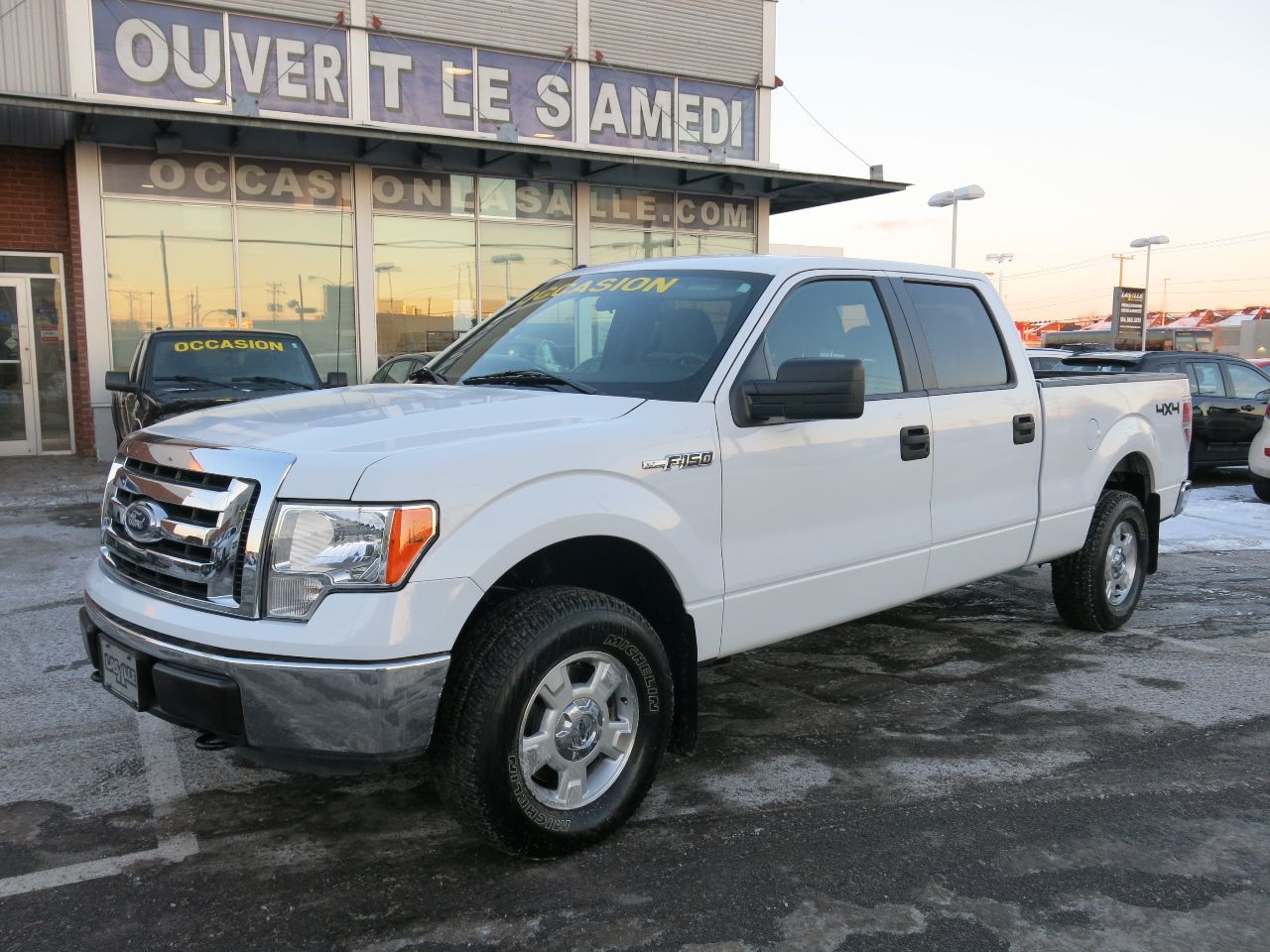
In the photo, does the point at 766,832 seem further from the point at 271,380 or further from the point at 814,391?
the point at 271,380

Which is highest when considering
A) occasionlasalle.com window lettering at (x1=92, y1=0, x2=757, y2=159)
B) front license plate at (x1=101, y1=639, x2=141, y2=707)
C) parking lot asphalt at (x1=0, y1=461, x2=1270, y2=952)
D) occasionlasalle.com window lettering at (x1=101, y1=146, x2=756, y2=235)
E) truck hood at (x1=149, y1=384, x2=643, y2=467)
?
occasionlasalle.com window lettering at (x1=92, y1=0, x2=757, y2=159)

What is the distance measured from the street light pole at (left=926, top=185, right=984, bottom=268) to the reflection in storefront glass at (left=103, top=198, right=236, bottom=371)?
1580 cm

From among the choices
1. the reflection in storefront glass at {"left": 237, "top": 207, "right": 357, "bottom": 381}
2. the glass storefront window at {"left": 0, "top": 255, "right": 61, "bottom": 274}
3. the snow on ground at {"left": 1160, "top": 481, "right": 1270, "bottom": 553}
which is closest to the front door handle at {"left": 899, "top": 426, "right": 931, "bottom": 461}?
the snow on ground at {"left": 1160, "top": 481, "right": 1270, "bottom": 553}

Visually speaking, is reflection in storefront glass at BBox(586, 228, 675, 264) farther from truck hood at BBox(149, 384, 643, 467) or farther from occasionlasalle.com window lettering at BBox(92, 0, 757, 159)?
truck hood at BBox(149, 384, 643, 467)

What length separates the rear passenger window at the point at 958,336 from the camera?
4.83 meters

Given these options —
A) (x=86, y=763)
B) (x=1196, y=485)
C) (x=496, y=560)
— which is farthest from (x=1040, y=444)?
(x=1196, y=485)

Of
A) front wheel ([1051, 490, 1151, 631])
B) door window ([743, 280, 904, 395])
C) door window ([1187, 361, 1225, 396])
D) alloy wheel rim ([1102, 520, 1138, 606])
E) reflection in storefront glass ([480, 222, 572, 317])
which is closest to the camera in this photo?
door window ([743, 280, 904, 395])

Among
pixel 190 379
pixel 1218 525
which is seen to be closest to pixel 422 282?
pixel 190 379

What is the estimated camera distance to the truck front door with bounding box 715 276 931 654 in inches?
149

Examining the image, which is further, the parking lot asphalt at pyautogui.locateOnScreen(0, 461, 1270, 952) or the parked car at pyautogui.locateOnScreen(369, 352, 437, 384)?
the parked car at pyautogui.locateOnScreen(369, 352, 437, 384)

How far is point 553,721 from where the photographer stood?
3.21m

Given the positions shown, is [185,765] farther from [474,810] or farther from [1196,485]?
[1196,485]

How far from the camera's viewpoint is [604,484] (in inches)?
130

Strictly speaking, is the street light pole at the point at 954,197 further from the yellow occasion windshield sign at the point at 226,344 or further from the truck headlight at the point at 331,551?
the truck headlight at the point at 331,551
